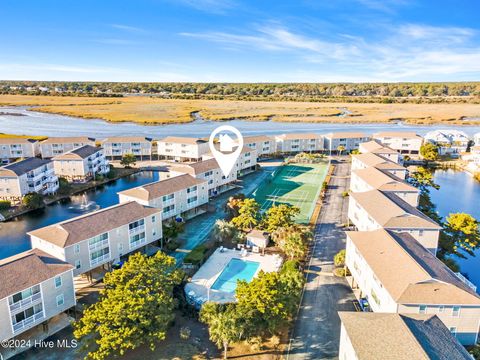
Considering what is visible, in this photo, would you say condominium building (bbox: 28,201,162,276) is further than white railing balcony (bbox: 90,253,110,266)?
No

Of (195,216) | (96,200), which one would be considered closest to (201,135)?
(96,200)

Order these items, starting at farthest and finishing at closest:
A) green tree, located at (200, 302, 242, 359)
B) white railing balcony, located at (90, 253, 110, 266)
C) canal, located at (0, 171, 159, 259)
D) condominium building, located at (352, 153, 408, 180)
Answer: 1. condominium building, located at (352, 153, 408, 180)
2. canal, located at (0, 171, 159, 259)
3. white railing balcony, located at (90, 253, 110, 266)
4. green tree, located at (200, 302, 242, 359)

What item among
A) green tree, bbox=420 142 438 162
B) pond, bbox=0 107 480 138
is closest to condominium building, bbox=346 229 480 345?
green tree, bbox=420 142 438 162

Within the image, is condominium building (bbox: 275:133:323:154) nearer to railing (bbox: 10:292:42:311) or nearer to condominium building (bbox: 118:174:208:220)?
condominium building (bbox: 118:174:208:220)

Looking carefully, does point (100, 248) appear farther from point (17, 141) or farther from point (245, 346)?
point (17, 141)

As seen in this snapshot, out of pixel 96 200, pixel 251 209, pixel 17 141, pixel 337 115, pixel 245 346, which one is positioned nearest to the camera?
pixel 245 346

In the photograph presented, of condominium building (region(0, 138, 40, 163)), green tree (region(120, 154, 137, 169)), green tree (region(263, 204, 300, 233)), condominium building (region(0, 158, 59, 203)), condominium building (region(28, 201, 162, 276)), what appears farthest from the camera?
condominium building (region(0, 138, 40, 163))

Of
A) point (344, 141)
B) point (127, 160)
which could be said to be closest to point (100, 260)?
point (127, 160)
